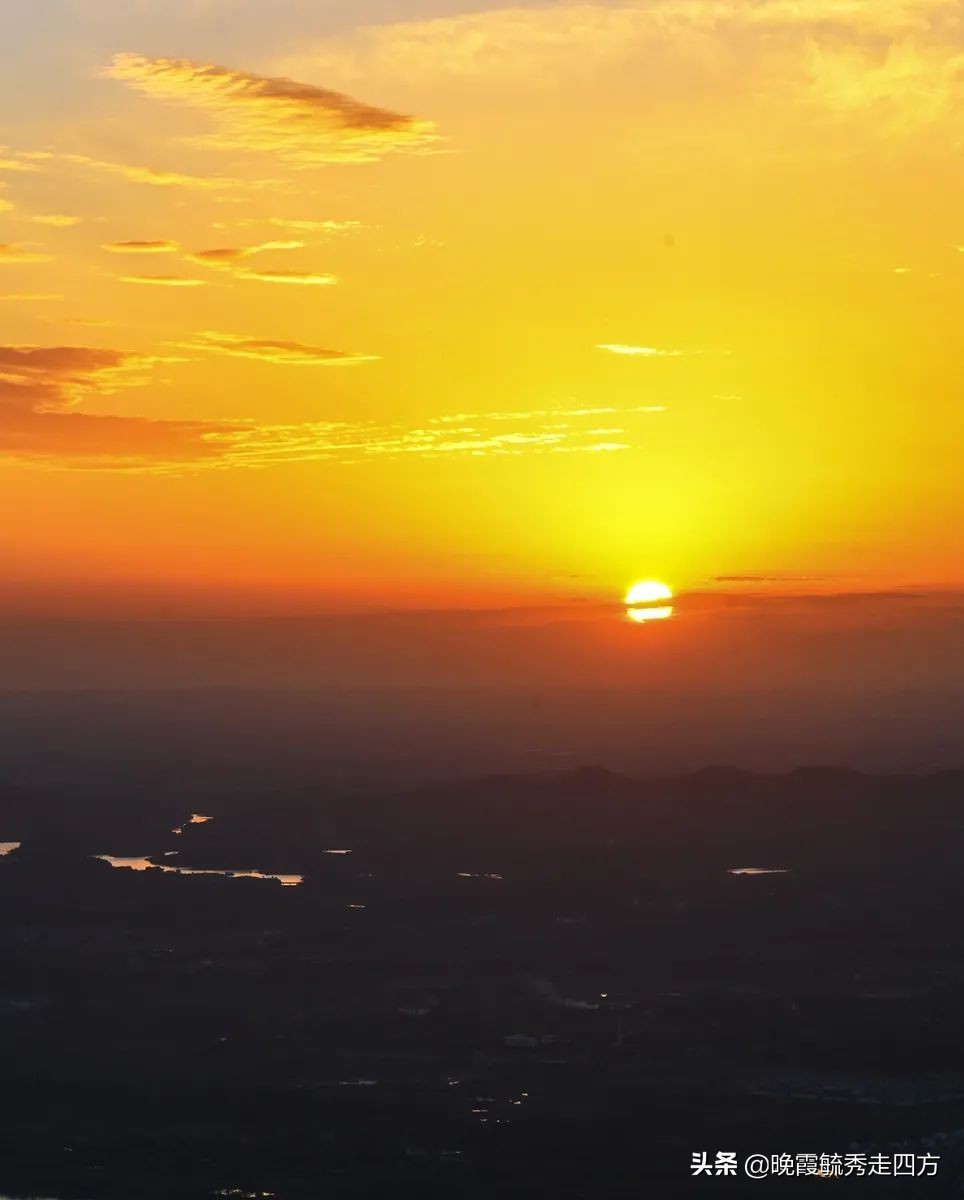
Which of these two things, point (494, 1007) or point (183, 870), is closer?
point (494, 1007)

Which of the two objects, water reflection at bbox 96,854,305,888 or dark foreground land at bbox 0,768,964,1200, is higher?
water reflection at bbox 96,854,305,888

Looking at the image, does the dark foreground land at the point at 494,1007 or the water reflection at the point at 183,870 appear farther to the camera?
the water reflection at the point at 183,870

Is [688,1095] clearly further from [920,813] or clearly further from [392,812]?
[392,812]

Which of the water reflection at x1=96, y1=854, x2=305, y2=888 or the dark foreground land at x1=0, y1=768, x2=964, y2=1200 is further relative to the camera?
the water reflection at x1=96, y1=854, x2=305, y2=888

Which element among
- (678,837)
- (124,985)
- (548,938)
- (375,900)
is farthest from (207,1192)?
(678,837)
